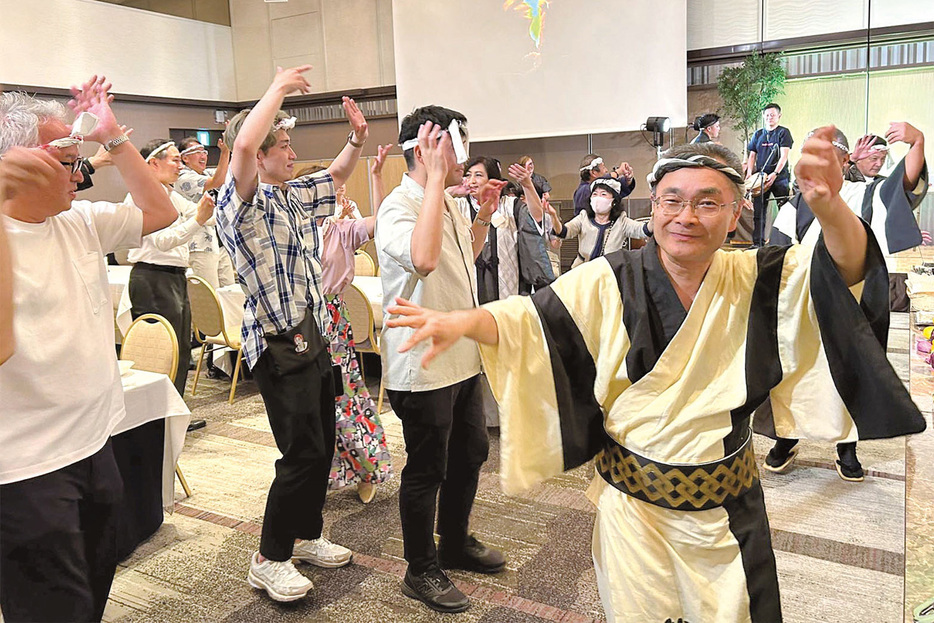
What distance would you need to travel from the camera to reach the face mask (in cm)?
519

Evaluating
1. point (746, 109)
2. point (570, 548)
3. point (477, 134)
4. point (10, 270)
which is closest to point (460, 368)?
point (570, 548)

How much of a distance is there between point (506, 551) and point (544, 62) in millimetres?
6736

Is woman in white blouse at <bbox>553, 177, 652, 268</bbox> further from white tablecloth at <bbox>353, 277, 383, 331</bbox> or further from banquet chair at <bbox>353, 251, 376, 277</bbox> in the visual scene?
banquet chair at <bbox>353, 251, 376, 277</bbox>

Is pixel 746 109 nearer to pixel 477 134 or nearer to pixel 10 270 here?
pixel 477 134

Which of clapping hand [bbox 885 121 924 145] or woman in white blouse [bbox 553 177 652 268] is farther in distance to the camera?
woman in white blouse [bbox 553 177 652 268]

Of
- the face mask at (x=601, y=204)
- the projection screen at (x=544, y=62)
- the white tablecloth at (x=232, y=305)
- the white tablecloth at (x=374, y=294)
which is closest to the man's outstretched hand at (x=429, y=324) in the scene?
the white tablecloth at (x=374, y=294)

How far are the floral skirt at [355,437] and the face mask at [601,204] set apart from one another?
2.65m

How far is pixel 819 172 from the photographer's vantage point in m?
1.18

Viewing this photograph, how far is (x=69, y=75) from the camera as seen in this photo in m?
8.78

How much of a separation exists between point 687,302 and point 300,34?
402 inches

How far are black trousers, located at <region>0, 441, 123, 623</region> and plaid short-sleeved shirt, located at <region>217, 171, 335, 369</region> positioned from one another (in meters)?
0.65

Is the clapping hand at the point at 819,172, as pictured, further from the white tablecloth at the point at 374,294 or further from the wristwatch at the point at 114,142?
the white tablecloth at the point at 374,294

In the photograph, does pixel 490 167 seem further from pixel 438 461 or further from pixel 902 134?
pixel 438 461

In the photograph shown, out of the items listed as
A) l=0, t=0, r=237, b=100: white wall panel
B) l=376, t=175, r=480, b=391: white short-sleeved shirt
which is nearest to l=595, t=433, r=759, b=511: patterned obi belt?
l=376, t=175, r=480, b=391: white short-sleeved shirt
